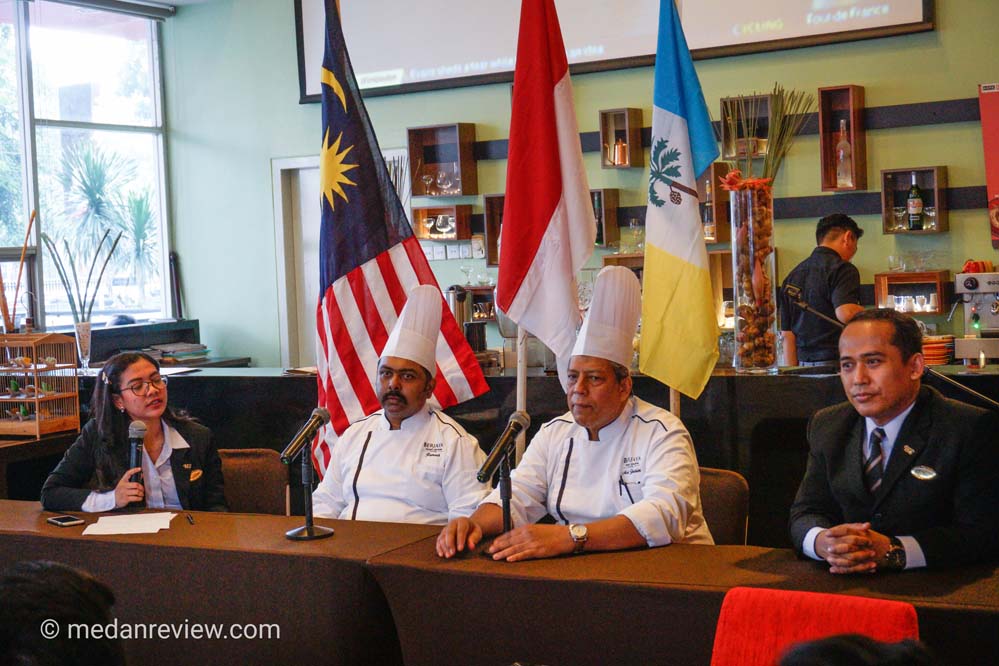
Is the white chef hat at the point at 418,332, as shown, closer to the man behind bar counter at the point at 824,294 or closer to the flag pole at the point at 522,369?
the flag pole at the point at 522,369

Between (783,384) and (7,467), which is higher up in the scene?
(783,384)

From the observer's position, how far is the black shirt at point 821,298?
16.7ft

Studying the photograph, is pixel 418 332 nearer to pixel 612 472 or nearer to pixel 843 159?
pixel 612 472

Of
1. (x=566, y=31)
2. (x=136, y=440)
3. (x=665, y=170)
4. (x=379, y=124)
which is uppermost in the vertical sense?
(x=566, y=31)

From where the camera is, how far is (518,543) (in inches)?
97.3

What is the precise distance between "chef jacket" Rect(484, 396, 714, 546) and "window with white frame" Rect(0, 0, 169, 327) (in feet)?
17.3

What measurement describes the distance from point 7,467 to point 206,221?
4.08 metres

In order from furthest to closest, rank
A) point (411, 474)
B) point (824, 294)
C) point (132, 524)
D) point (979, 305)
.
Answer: point (979, 305)
point (824, 294)
point (411, 474)
point (132, 524)

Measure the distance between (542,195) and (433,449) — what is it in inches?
35.9

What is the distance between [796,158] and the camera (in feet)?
20.7

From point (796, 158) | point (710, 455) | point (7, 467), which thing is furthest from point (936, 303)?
point (7, 467)

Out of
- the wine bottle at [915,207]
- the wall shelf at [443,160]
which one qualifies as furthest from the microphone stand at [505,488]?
the wall shelf at [443,160]

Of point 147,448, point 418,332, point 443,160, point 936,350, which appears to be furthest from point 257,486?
point 443,160

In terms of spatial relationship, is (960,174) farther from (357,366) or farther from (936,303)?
(357,366)
